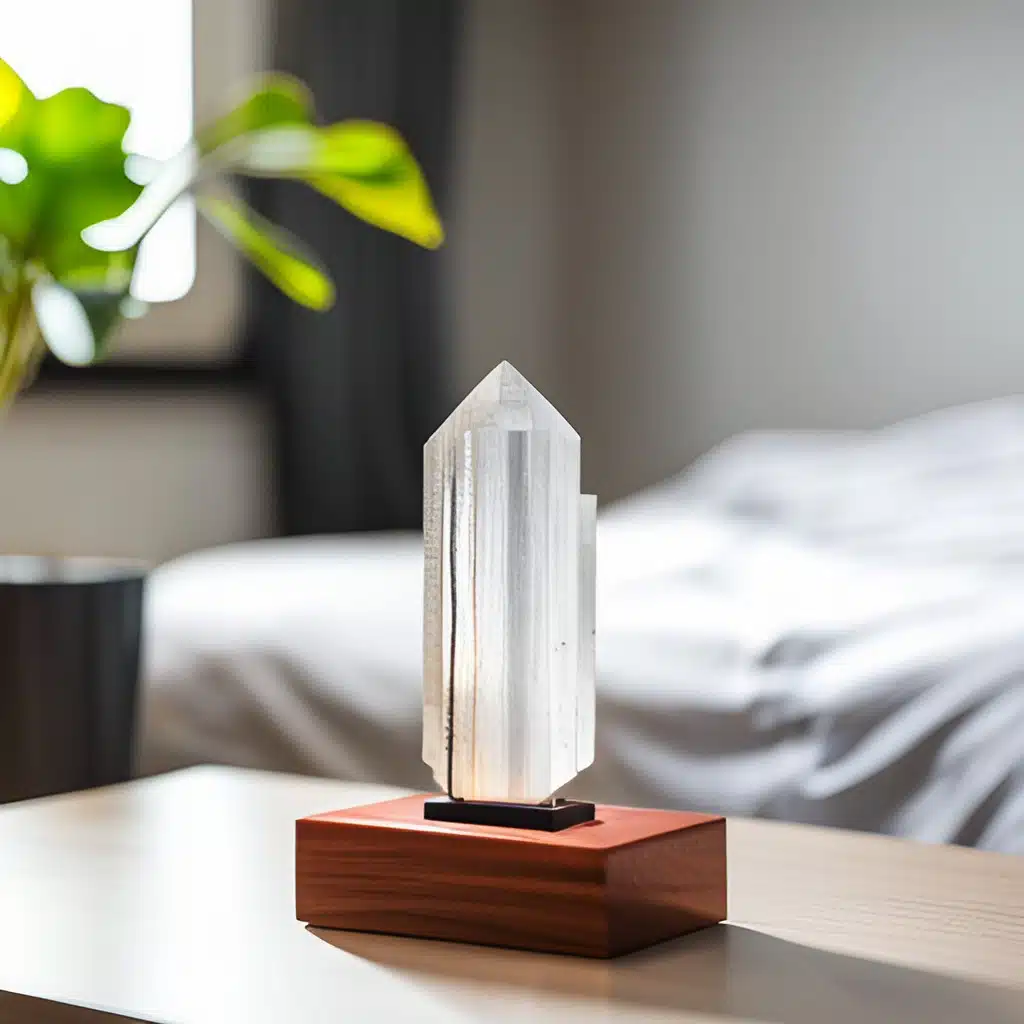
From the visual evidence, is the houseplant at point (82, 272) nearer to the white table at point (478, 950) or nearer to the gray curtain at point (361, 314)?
the white table at point (478, 950)

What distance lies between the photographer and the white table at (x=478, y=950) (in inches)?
21.1

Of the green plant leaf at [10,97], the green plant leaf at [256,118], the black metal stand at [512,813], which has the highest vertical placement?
the green plant leaf at [256,118]

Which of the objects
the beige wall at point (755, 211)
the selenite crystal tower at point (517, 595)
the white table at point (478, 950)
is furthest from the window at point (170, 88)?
the selenite crystal tower at point (517, 595)

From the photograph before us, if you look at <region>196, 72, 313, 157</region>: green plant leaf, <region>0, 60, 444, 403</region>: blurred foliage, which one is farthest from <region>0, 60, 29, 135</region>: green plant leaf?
<region>196, 72, 313, 157</region>: green plant leaf

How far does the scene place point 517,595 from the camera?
63 cm

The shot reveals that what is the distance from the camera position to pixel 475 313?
352 cm

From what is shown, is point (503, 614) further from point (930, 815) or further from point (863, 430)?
point (863, 430)

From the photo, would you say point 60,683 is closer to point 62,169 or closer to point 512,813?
point 62,169

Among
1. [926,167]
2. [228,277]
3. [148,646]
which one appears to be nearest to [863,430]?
[926,167]

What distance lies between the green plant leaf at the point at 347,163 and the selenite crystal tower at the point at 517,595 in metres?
0.76

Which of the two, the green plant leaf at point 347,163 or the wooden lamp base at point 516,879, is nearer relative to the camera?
the wooden lamp base at point 516,879

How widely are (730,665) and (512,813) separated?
69 cm

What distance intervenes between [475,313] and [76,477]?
1.10 metres

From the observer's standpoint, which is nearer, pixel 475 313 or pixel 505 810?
pixel 505 810
